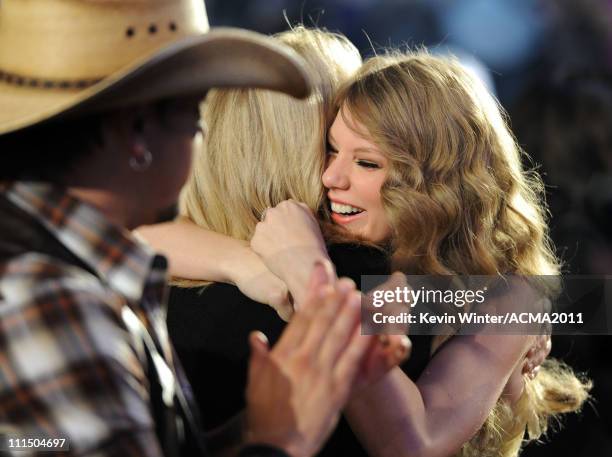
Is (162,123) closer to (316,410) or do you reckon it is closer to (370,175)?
(316,410)

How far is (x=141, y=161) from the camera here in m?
1.32

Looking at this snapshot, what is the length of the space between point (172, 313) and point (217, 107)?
55cm

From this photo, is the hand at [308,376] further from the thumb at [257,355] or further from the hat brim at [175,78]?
the hat brim at [175,78]

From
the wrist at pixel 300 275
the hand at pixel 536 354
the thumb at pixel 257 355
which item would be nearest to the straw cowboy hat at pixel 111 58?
the thumb at pixel 257 355

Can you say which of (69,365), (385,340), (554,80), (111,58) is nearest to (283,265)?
(385,340)

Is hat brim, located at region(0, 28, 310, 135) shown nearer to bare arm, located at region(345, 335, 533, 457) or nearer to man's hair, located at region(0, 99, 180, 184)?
man's hair, located at region(0, 99, 180, 184)

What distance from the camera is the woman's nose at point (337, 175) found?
2219 millimetres

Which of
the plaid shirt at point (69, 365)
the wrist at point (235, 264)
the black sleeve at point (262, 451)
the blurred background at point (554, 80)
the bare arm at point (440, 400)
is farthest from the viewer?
the blurred background at point (554, 80)

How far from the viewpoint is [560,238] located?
345cm

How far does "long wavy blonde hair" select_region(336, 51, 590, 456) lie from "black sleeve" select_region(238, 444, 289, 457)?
968 mm

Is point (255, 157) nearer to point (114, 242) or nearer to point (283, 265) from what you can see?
point (283, 265)

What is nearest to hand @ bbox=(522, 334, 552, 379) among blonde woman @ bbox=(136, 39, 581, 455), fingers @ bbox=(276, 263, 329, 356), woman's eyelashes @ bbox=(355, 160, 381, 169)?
blonde woman @ bbox=(136, 39, 581, 455)

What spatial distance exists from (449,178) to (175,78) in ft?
3.73

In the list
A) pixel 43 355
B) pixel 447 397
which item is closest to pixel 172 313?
pixel 447 397
